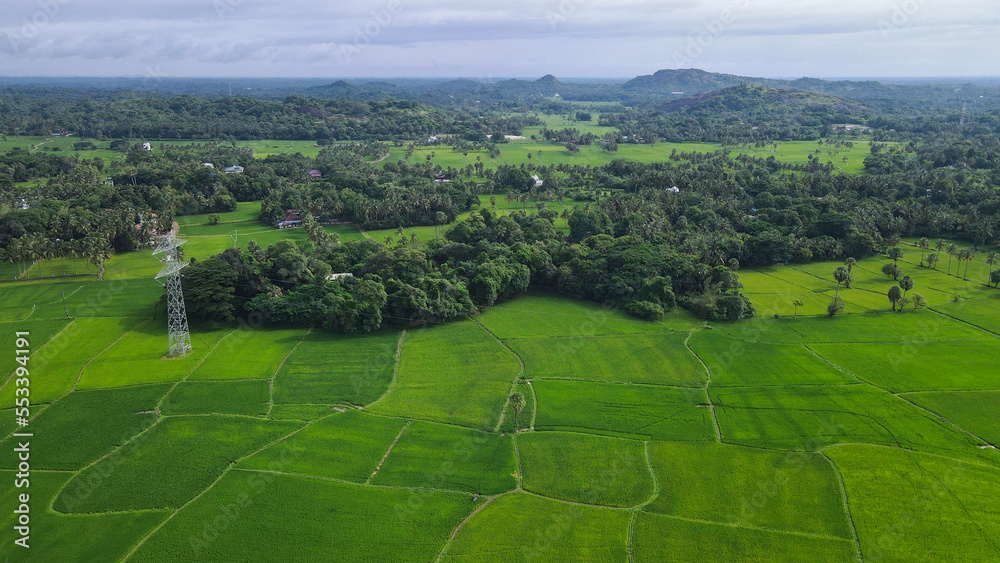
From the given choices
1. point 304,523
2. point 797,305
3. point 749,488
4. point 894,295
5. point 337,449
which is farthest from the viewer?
point 797,305

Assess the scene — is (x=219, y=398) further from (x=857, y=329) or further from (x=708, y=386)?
(x=857, y=329)

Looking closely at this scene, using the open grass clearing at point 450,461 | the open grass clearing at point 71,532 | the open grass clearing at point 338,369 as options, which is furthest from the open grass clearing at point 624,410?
the open grass clearing at point 71,532

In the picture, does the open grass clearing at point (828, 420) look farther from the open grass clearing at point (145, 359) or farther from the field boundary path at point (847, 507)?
the open grass clearing at point (145, 359)

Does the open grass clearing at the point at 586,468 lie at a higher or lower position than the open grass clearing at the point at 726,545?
higher

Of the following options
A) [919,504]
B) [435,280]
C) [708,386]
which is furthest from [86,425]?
[919,504]

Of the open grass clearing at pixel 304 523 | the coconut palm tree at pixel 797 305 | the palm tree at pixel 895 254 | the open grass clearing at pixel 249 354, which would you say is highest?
the palm tree at pixel 895 254

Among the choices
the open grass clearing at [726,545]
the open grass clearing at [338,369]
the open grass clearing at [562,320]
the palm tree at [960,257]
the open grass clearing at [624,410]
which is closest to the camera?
the open grass clearing at [726,545]

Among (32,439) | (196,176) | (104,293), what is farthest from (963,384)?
(196,176)

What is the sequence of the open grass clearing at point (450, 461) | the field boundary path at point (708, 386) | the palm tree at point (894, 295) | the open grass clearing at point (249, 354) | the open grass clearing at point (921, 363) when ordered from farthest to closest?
the palm tree at point (894, 295), the open grass clearing at point (249, 354), the open grass clearing at point (921, 363), the field boundary path at point (708, 386), the open grass clearing at point (450, 461)
